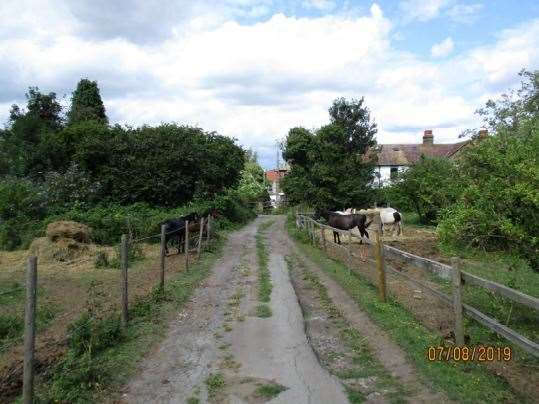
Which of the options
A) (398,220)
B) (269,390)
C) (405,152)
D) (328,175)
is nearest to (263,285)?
(269,390)

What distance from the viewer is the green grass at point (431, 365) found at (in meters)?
4.93

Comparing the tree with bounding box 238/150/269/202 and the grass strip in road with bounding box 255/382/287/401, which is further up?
the tree with bounding box 238/150/269/202

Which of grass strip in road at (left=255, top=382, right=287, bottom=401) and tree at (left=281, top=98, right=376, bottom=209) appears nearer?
grass strip in road at (left=255, top=382, right=287, bottom=401)

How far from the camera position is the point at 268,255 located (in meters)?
18.4

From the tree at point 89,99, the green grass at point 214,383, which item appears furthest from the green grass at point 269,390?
the tree at point 89,99

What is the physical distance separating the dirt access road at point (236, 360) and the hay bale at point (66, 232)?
8762 mm

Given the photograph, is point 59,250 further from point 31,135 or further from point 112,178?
point 31,135

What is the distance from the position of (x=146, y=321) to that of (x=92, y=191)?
19.5 metres

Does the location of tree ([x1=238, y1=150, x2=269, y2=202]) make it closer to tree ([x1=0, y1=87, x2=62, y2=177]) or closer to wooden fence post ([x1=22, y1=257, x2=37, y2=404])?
tree ([x1=0, y1=87, x2=62, y2=177])

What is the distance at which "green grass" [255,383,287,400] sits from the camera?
5145mm

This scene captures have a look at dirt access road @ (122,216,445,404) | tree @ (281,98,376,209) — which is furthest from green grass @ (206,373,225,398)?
tree @ (281,98,376,209)

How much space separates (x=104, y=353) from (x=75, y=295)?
13.6 ft

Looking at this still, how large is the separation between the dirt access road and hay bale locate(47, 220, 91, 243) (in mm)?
8762

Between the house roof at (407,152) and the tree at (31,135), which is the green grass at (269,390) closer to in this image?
the tree at (31,135)
